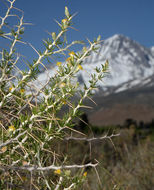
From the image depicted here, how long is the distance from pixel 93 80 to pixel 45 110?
39 cm

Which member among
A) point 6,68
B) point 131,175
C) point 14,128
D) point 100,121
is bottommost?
point 131,175

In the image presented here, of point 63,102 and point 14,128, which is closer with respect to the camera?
point 14,128

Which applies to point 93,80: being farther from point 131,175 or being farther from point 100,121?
point 100,121

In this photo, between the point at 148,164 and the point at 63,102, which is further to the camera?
the point at 148,164

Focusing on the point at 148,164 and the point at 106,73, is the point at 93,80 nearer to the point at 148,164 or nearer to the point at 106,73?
the point at 106,73

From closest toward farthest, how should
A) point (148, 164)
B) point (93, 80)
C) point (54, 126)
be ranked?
point (54, 126) < point (93, 80) < point (148, 164)

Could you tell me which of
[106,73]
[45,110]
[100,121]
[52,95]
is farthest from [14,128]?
[100,121]

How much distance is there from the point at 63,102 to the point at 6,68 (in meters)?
0.49

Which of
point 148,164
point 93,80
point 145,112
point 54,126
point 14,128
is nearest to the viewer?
point 14,128

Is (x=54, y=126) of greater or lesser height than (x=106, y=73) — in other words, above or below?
below

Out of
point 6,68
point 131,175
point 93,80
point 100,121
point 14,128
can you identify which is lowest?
point 131,175

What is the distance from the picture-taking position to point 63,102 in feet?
4.95

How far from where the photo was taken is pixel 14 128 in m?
1.35

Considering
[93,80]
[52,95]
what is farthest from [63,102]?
[93,80]
